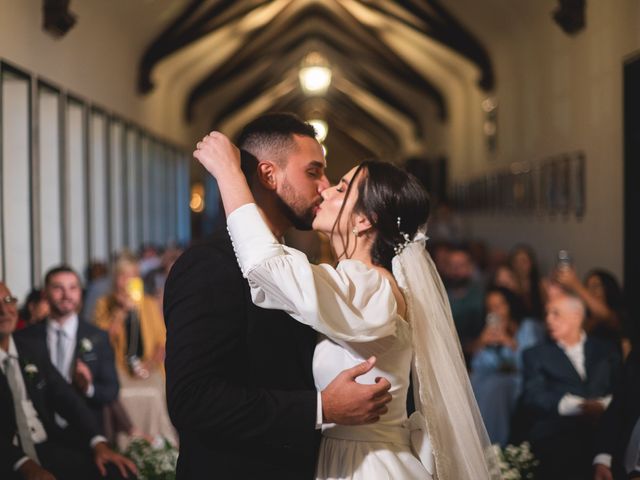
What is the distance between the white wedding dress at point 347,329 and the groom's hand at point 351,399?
0.09m

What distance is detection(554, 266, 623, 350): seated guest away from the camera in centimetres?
576

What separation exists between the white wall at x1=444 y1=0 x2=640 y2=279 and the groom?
5260 mm

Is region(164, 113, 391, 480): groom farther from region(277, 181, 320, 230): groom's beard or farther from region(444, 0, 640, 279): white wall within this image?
region(444, 0, 640, 279): white wall

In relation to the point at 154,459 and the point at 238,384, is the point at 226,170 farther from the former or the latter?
the point at 154,459

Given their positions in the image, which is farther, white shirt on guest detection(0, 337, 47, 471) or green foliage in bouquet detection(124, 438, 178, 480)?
green foliage in bouquet detection(124, 438, 178, 480)

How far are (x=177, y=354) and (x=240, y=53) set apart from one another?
14793 mm

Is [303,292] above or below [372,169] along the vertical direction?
below

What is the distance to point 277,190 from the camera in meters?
2.52

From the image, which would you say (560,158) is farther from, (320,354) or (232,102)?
(232,102)

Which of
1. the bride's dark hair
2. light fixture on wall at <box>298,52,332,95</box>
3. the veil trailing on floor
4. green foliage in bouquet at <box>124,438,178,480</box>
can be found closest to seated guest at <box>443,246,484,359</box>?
green foliage in bouquet at <box>124,438,178,480</box>

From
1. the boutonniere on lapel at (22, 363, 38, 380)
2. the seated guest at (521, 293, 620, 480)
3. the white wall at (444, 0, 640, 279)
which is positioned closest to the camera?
the boutonniere on lapel at (22, 363, 38, 380)

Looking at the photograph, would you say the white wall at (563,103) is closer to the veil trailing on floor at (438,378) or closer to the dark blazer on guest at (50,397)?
the dark blazer on guest at (50,397)

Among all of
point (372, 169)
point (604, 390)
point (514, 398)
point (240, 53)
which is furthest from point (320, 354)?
point (240, 53)

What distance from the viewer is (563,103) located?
31.1 ft
